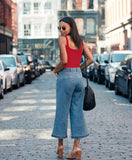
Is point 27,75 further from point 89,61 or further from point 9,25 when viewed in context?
point 9,25

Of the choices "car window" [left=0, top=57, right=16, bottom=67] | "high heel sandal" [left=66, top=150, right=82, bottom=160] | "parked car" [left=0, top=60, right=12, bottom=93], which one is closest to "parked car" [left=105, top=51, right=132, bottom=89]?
"parked car" [left=0, top=60, right=12, bottom=93]

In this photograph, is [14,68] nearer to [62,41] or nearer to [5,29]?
[62,41]

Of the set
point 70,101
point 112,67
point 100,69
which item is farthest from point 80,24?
point 70,101

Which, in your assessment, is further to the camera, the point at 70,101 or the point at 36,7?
the point at 36,7

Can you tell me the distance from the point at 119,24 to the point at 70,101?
51.9m

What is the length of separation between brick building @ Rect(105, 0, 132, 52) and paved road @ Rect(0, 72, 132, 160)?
34202mm

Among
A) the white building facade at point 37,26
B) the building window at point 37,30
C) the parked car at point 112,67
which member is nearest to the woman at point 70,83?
the parked car at point 112,67

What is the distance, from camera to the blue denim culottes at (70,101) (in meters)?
6.41

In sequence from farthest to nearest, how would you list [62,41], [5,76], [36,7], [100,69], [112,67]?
[36,7] → [100,69] → [112,67] → [5,76] → [62,41]

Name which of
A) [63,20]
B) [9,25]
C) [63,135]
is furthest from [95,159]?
[9,25]

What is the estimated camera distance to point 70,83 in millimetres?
6406

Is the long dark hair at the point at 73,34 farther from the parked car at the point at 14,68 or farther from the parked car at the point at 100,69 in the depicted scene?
the parked car at the point at 100,69

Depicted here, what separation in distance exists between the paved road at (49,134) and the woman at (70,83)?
1.21ft

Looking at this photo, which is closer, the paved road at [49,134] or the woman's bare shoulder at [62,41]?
the woman's bare shoulder at [62,41]
